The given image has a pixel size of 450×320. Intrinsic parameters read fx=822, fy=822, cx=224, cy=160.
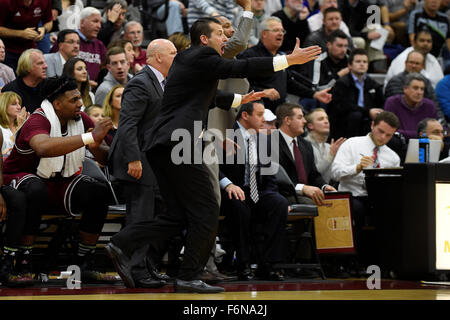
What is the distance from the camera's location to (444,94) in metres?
11.7

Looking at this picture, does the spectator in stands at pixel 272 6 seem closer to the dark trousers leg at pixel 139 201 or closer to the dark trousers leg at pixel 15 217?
the dark trousers leg at pixel 139 201

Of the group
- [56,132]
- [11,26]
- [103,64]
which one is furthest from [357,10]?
[56,132]

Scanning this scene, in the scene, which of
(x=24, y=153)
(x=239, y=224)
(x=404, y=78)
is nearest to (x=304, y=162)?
(x=239, y=224)

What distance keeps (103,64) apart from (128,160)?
4032 mm

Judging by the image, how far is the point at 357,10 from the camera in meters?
13.1

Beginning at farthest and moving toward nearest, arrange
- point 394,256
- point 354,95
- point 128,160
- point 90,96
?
point 354,95
point 90,96
point 394,256
point 128,160

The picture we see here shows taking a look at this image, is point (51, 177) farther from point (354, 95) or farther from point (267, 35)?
point (354, 95)

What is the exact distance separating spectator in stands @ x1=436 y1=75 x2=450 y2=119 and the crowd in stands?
1cm

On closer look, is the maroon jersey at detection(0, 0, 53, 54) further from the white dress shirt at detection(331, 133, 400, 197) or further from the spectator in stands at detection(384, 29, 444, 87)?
the spectator in stands at detection(384, 29, 444, 87)

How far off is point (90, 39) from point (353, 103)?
3.41 m

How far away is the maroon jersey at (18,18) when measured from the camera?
31.1 feet

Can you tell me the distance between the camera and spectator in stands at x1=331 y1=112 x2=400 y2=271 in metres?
8.30

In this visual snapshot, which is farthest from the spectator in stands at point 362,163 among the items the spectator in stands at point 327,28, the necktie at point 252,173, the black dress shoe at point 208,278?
the spectator in stands at point 327,28

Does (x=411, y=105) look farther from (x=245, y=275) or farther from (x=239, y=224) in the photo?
(x=245, y=275)
